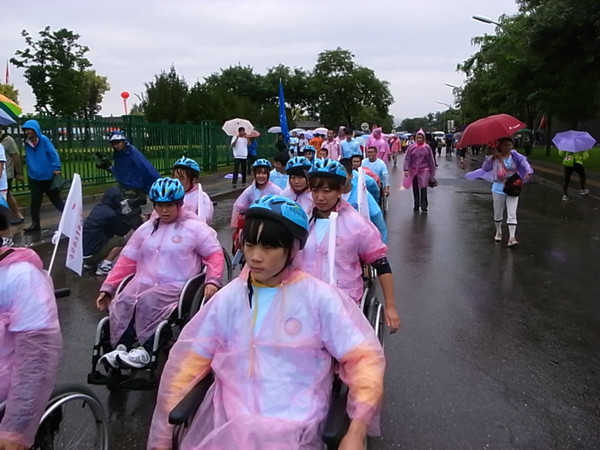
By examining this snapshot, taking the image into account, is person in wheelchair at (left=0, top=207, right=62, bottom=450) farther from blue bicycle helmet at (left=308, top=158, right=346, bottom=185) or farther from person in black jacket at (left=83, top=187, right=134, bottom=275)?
person in black jacket at (left=83, top=187, right=134, bottom=275)

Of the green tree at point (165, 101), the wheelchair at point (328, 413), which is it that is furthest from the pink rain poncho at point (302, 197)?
the green tree at point (165, 101)

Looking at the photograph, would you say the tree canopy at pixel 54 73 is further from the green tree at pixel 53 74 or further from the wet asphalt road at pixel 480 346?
the wet asphalt road at pixel 480 346

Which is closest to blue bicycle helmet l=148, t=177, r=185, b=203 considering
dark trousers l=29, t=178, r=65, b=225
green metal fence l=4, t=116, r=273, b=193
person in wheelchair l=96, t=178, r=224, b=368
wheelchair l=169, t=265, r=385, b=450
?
person in wheelchair l=96, t=178, r=224, b=368

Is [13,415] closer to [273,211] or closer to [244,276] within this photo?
[244,276]

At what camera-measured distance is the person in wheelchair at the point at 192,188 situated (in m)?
5.82

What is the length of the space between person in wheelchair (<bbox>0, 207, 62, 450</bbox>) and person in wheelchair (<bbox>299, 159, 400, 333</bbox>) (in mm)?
1604

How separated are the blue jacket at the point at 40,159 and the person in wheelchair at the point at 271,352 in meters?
8.23

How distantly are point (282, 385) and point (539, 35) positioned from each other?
55.3ft

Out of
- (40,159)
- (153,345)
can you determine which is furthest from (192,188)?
(40,159)

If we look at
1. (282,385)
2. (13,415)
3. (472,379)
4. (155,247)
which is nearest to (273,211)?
(282,385)

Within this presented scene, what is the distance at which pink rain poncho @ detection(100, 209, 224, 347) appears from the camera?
12.5 ft

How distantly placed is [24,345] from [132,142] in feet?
50.9

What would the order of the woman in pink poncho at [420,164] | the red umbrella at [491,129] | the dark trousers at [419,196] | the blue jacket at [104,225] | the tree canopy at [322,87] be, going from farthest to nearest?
the tree canopy at [322,87], the dark trousers at [419,196], the woman in pink poncho at [420,164], the red umbrella at [491,129], the blue jacket at [104,225]

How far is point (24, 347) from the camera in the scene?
2.21m
